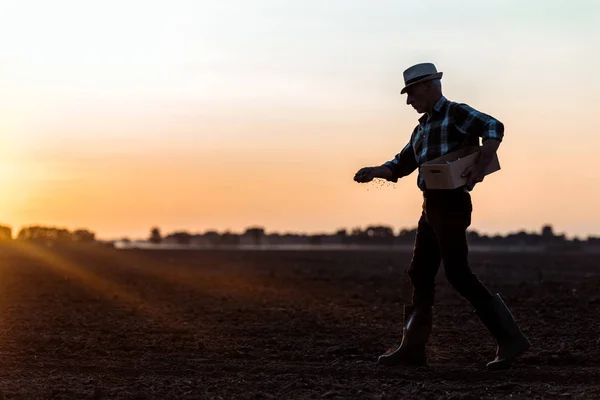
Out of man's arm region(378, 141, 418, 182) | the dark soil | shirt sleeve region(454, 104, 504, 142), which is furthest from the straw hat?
the dark soil

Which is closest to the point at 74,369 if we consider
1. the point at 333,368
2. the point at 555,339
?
the point at 333,368

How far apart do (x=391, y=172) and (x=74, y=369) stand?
9.55ft

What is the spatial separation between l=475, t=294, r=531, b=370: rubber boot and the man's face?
151 centimetres

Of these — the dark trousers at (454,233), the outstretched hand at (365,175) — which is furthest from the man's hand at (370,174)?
the dark trousers at (454,233)

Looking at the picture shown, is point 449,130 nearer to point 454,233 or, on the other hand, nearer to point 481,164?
point 481,164

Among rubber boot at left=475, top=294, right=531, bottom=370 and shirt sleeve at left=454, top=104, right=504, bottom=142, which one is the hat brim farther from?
rubber boot at left=475, top=294, right=531, bottom=370

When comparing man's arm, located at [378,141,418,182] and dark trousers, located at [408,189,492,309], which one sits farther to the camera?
man's arm, located at [378,141,418,182]

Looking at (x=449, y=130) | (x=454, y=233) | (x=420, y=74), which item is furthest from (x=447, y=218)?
(x=420, y=74)

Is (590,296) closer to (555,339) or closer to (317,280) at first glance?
(555,339)

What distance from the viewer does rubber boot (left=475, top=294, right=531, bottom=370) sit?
704 centimetres

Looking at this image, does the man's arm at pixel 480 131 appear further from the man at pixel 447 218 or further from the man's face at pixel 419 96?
the man's face at pixel 419 96

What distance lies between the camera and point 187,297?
15.0 meters

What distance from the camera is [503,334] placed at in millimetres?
7082

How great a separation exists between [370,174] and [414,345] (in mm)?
1377
